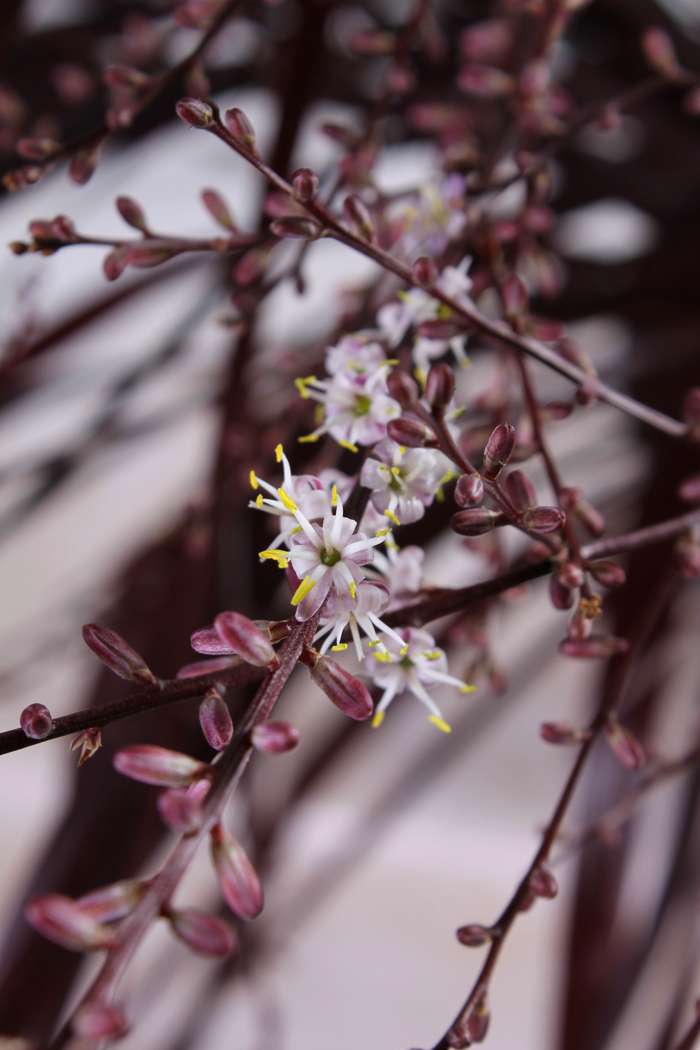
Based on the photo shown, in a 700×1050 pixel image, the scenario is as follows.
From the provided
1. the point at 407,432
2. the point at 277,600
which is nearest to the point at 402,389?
the point at 407,432

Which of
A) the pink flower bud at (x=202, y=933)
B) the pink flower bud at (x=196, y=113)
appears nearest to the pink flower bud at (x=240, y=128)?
the pink flower bud at (x=196, y=113)

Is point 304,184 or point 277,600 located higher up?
point 304,184

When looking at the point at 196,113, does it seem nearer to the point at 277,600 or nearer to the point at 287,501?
the point at 287,501

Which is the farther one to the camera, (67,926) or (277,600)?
(277,600)

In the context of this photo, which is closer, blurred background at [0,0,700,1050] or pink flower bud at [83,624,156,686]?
pink flower bud at [83,624,156,686]

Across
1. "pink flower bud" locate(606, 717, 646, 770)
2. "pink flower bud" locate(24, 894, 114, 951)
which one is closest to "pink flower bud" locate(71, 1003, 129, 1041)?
"pink flower bud" locate(24, 894, 114, 951)

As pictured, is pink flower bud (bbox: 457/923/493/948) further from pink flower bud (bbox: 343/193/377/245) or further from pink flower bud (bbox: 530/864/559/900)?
pink flower bud (bbox: 343/193/377/245)
